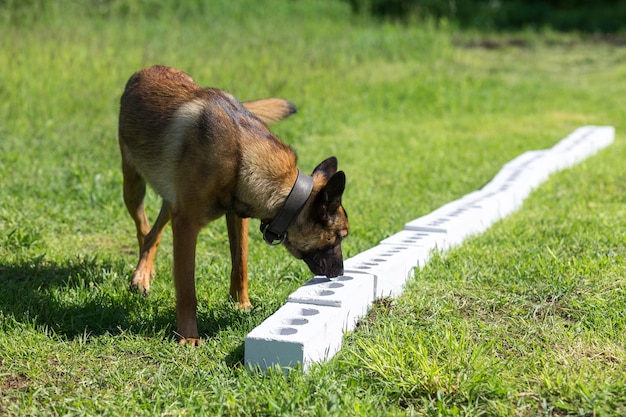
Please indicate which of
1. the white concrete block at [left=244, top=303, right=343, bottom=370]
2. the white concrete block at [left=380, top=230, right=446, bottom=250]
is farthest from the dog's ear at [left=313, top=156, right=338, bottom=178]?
the white concrete block at [left=380, top=230, right=446, bottom=250]

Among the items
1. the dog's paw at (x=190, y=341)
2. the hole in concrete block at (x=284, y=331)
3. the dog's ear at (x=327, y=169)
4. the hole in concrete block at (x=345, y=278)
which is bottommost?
the dog's paw at (x=190, y=341)

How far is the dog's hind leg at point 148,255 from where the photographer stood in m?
4.97

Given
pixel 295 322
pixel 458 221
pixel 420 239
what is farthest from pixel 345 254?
pixel 295 322

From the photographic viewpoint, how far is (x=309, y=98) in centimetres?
1160

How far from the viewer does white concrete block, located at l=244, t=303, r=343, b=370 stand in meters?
3.45

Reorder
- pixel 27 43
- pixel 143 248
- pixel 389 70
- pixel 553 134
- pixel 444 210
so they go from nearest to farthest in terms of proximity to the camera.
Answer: pixel 143 248 → pixel 444 210 → pixel 553 134 → pixel 27 43 → pixel 389 70

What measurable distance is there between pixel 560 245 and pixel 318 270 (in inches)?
73.2

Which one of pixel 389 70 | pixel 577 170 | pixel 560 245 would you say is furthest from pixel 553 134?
pixel 560 245

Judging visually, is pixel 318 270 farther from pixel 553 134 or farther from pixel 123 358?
pixel 553 134

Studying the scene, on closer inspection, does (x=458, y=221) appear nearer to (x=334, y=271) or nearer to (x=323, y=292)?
(x=334, y=271)

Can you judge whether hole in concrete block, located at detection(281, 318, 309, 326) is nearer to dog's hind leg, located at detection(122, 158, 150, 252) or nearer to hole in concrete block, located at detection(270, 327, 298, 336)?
hole in concrete block, located at detection(270, 327, 298, 336)

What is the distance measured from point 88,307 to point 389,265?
1.68 meters

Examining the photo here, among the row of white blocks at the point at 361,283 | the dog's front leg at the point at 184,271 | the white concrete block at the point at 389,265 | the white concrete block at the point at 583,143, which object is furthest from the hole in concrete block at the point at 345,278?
the white concrete block at the point at 583,143

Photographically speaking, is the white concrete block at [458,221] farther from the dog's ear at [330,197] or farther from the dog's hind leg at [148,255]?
the dog's hind leg at [148,255]
